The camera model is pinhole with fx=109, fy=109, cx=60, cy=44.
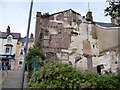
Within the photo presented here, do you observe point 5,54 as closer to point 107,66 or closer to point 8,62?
point 8,62

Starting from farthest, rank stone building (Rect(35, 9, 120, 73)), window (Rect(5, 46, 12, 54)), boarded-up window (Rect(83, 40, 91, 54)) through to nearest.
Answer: window (Rect(5, 46, 12, 54)) < boarded-up window (Rect(83, 40, 91, 54)) < stone building (Rect(35, 9, 120, 73))

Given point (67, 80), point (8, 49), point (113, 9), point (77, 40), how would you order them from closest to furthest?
point (67, 80) → point (113, 9) → point (77, 40) → point (8, 49)

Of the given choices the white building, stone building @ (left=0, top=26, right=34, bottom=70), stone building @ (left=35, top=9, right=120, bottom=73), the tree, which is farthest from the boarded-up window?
the white building

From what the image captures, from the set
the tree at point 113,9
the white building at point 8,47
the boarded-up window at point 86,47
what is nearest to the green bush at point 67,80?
the tree at point 113,9

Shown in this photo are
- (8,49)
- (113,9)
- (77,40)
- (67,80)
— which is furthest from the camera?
(8,49)

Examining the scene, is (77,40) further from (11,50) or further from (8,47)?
(8,47)

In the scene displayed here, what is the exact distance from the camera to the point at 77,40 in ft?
39.4

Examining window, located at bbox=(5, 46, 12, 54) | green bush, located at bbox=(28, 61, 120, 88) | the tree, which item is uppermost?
the tree

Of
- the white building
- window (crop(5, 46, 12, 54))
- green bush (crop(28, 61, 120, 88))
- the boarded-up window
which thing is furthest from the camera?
window (crop(5, 46, 12, 54))

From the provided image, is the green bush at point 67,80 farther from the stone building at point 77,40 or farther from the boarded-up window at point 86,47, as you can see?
the boarded-up window at point 86,47

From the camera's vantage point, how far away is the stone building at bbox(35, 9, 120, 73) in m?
10.7

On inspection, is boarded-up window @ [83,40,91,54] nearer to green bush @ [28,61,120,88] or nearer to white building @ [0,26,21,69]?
green bush @ [28,61,120,88]

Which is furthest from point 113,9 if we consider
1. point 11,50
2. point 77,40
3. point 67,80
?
point 11,50

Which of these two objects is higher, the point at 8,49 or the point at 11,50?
the point at 8,49
